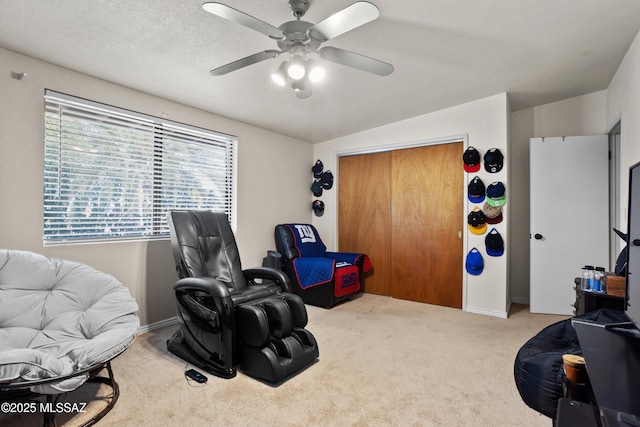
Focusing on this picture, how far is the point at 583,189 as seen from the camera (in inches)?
143

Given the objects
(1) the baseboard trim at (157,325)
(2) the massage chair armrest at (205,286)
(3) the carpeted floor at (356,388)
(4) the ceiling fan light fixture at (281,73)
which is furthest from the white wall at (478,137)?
(1) the baseboard trim at (157,325)

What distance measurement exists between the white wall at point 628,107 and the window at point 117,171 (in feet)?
12.6

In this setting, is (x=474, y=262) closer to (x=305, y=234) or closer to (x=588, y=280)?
(x=588, y=280)

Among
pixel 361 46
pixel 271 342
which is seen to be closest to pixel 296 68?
pixel 361 46

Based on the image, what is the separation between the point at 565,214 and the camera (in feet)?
12.1

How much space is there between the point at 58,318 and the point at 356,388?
75.3 inches

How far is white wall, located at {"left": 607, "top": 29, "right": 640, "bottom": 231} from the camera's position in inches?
96.5

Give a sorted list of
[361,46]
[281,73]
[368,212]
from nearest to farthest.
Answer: [281,73] → [361,46] → [368,212]

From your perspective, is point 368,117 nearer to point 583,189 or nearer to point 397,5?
point 397,5

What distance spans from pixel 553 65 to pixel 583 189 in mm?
1511

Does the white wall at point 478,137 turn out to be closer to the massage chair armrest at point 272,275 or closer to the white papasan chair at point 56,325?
the massage chair armrest at point 272,275

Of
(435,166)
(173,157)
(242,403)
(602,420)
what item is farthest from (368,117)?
(602,420)

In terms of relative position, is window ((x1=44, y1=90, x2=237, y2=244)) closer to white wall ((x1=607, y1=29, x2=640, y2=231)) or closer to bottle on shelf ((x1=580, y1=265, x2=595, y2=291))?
bottle on shelf ((x1=580, y1=265, x2=595, y2=291))

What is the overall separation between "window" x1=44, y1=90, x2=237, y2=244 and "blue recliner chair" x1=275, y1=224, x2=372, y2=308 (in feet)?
3.67
